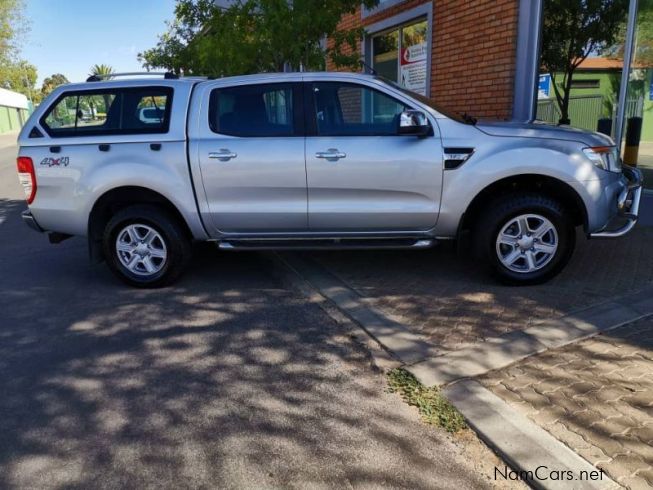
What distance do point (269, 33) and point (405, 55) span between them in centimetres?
414

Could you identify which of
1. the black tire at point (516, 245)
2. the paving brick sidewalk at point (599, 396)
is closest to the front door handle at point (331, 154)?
the black tire at point (516, 245)

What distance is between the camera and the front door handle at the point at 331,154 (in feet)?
15.5

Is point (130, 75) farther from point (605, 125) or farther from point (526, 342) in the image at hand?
point (605, 125)

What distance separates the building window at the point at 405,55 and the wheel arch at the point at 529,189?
568 cm

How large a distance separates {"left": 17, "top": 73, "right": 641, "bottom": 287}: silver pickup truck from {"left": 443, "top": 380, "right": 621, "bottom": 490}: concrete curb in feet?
6.24

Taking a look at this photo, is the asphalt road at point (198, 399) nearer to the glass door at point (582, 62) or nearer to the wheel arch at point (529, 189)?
the wheel arch at point (529, 189)

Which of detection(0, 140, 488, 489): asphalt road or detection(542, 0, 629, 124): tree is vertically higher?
detection(542, 0, 629, 124): tree

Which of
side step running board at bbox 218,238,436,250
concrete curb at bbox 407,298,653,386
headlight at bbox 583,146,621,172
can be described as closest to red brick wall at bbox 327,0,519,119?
headlight at bbox 583,146,621,172

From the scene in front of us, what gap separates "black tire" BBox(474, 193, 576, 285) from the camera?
4.66 m

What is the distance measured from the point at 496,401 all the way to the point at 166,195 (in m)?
3.30

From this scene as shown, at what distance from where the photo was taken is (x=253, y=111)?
4.92 metres

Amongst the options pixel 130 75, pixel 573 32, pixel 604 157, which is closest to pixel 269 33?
pixel 130 75

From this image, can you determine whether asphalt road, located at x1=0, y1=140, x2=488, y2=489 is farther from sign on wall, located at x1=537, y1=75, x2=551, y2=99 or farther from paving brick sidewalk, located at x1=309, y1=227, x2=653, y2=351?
sign on wall, located at x1=537, y1=75, x2=551, y2=99

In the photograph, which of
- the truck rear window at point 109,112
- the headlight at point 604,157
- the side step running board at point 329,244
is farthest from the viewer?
the truck rear window at point 109,112
